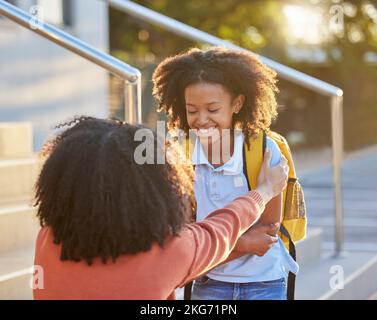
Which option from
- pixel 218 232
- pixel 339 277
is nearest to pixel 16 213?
pixel 339 277

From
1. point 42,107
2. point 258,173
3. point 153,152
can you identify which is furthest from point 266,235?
point 42,107

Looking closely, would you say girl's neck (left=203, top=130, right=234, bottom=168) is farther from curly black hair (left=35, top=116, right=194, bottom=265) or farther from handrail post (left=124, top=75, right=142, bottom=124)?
handrail post (left=124, top=75, right=142, bottom=124)

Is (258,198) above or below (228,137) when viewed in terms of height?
below

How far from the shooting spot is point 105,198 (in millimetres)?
2059

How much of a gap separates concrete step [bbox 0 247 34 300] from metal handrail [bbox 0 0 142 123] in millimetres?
869

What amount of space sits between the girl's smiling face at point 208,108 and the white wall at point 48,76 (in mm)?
5989

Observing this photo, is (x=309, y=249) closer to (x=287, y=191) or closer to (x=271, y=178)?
(x=287, y=191)

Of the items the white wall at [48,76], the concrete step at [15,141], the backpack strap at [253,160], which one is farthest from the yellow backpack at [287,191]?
the white wall at [48,76]

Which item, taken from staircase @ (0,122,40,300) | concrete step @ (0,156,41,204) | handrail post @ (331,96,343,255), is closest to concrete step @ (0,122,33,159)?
staircase @ (0,122,40,300)

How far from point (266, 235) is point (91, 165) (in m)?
0.90

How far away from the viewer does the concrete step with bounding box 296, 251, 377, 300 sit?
16.8 feet

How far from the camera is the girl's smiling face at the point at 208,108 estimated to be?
9.51ft

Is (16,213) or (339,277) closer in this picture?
(16,213)

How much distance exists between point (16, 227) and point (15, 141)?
1410 mm
